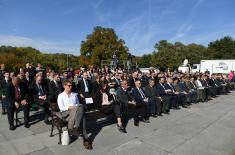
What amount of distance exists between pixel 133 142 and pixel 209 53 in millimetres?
59767

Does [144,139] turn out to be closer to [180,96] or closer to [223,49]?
[180,96]

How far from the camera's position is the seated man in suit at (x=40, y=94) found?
5.40 metres

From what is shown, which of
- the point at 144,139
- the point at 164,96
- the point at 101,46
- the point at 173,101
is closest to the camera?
the point at 144,139

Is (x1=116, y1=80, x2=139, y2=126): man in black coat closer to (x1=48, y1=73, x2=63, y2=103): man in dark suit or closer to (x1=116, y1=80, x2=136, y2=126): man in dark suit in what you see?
(x1=116, y1=80, x2=136, y2=126): man in dark suit

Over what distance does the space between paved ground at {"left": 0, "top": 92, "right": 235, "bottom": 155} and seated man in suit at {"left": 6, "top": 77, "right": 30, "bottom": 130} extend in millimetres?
277

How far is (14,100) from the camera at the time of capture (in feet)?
17.1

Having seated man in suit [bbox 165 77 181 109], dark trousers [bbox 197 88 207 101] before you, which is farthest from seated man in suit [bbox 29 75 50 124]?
dark trousers [bbox 197 88 207 101]

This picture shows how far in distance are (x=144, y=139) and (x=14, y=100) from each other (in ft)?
11.2

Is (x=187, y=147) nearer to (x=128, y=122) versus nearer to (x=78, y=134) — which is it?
(x=128, y=122)

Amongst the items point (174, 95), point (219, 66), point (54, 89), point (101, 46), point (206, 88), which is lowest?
point (174, 95)

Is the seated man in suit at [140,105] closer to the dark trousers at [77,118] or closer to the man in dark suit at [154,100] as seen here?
the man in dark suit at [154,100]

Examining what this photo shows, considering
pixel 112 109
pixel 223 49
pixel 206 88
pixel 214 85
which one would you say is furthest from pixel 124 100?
pixel 223 49

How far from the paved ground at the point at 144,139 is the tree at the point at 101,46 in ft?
102

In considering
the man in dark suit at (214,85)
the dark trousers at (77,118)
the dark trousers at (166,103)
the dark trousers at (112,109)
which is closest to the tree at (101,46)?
the man in dark suit at (214,85)
